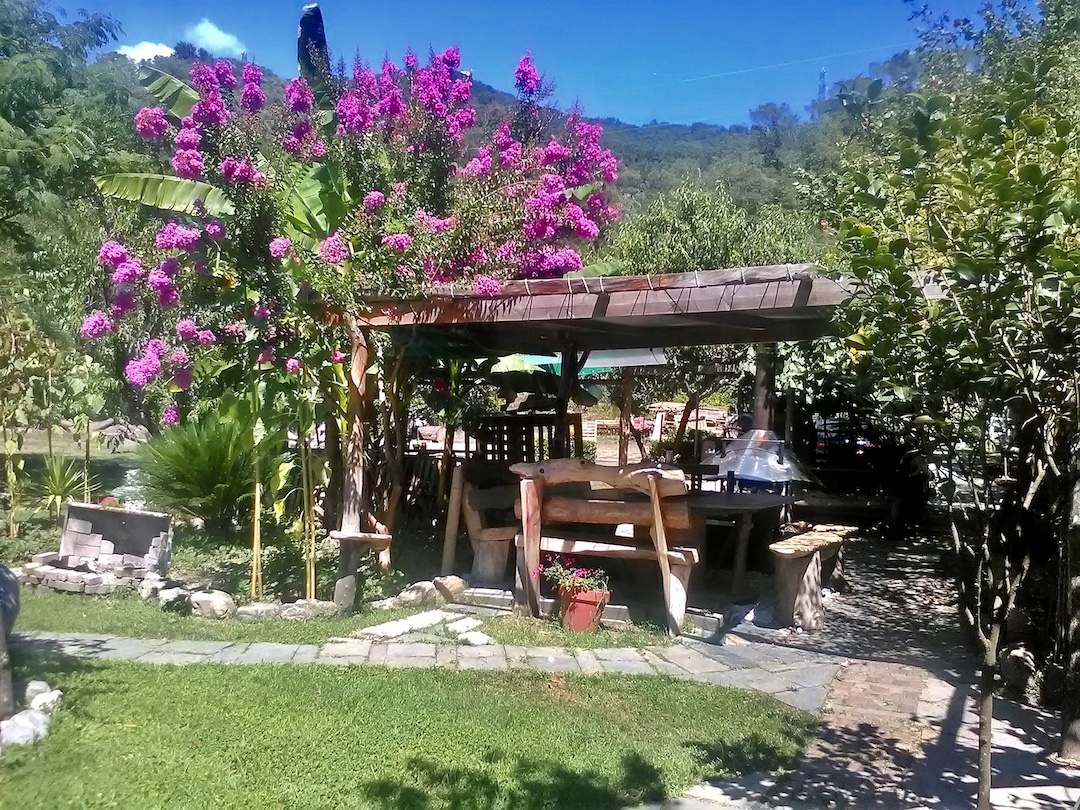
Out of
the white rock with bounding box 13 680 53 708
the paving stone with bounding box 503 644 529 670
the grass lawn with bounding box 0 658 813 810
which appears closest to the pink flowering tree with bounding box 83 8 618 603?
the paving stone with bounding box 503 644 529 670

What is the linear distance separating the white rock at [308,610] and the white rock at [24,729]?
291 cm

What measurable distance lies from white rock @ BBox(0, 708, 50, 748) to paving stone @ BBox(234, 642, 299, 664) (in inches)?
66.9

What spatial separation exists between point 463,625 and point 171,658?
2198 mm

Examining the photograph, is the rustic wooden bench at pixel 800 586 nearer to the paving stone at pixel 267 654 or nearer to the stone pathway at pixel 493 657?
the stone pathway at pixel 493 657

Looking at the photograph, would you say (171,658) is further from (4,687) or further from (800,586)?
(800,586)

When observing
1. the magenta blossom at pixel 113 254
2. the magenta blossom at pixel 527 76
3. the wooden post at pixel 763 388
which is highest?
the magenta blossom at pixel 527 76

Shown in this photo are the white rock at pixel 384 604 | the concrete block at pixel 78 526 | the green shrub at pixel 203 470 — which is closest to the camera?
the white rock at pixel 384 604

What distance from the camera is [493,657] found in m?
6.19

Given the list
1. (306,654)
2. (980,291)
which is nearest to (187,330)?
(306,654)

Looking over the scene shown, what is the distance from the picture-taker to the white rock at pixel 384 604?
755 centimetres

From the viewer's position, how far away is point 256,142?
7723mm

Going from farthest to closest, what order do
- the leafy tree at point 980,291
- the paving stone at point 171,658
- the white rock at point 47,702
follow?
the paving stone at point 171,658
the white rock at point 47,702
the leafy tree at point 980,291

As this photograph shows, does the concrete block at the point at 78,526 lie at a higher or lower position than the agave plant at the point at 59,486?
lower

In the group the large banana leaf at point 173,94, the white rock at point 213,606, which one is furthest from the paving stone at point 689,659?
the large banana leaf at point 173,94
